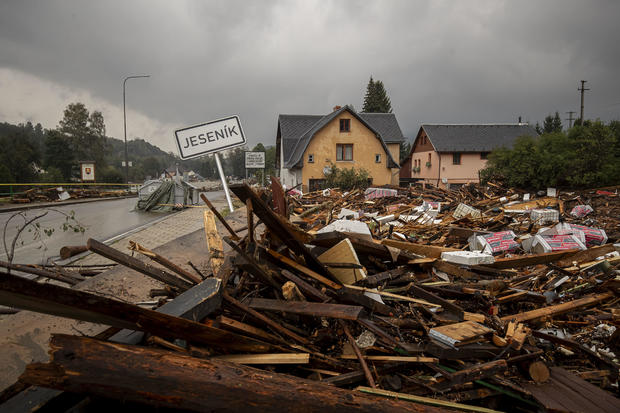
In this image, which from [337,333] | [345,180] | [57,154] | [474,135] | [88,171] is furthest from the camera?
[57,154]

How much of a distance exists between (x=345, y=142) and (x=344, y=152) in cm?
94

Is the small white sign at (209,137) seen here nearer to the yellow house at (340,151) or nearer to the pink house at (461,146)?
the yellow house at (340,151)

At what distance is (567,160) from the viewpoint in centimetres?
1538

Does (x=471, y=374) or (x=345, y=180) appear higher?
(x=345, y=180)

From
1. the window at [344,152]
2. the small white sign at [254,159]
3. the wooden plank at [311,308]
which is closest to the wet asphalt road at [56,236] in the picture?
the wooden plank at [311,308]

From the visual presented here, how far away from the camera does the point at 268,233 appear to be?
3178mm

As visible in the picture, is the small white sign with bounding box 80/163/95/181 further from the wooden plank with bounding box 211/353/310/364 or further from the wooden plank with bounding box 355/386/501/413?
the wooden plank with bounding box 355/386/501/413

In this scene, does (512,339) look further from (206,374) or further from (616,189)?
(616,189)

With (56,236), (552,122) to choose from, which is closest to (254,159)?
(56,236)

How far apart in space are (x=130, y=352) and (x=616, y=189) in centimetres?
1702

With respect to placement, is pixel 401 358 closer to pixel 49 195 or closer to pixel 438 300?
pixel 438 300

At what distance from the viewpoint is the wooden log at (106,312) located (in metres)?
1.37

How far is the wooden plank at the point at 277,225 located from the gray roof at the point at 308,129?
88.8 feet

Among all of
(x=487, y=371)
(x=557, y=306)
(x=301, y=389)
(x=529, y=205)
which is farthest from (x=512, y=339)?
(x=529, y=205)
